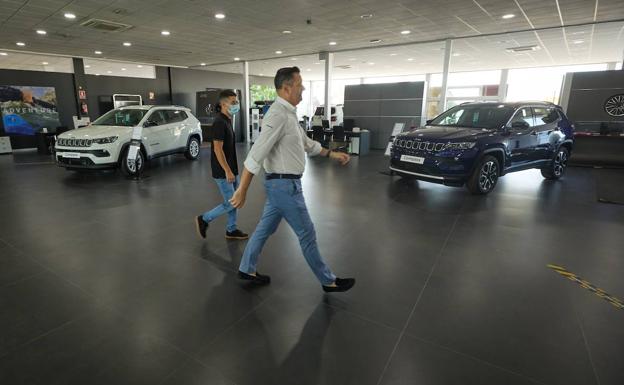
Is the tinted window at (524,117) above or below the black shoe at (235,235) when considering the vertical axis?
above

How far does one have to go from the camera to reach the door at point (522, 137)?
19.7 feet

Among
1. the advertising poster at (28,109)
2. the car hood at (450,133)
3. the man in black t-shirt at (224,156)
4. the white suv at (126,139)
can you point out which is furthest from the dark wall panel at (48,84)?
the car hood at (450,133)

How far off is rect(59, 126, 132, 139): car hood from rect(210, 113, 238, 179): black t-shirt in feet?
16.3

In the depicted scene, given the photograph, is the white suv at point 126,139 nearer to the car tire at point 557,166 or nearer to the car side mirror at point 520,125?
the car side mirror at point 520,125

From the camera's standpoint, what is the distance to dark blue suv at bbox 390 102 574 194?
5.57 metres

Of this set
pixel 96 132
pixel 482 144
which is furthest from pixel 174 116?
pixel 482 144

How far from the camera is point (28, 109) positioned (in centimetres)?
1285

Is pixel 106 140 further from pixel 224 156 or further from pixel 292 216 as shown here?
pixel 292 216

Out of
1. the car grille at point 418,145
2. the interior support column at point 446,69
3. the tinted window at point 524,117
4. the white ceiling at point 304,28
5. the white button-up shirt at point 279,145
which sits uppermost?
the white ceiling at point 304,28

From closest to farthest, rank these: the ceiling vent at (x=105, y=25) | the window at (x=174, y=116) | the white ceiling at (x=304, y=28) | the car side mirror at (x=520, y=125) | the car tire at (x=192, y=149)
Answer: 1. the car side mirror at (x=520, y=125)
2. the white ceiling at (x=304, y=28)
3. the ceiling vent at (x=105, y=25)
4. the window at (x=174, y=116)
5. the car tire at (x=192, y=149)

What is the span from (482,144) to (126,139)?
7.23 meters

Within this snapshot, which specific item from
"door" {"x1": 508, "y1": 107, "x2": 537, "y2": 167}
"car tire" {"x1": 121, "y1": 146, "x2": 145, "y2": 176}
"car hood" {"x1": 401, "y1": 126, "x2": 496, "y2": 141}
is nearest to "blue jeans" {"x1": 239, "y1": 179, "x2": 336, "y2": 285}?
"car hood" {"x1": 401, "y1": 126, "x2": 496, "y2": 141}

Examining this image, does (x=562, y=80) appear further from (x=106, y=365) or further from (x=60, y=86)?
(x=60, y=86)

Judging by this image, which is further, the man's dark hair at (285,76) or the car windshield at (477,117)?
the car windshield at (477,117)
